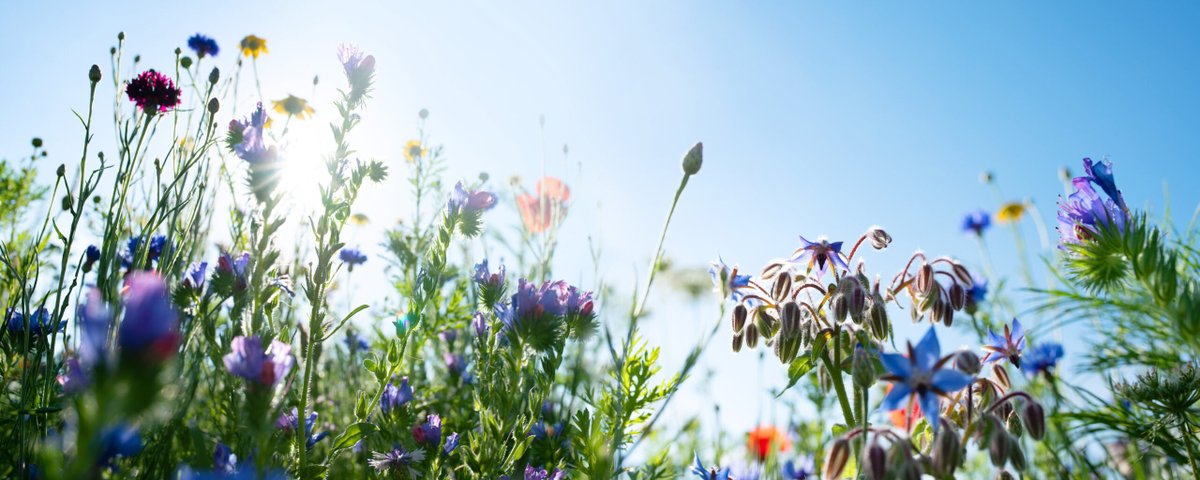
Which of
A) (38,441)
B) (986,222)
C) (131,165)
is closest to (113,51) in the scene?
(131,165)

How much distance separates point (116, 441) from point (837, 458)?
113 centimetres

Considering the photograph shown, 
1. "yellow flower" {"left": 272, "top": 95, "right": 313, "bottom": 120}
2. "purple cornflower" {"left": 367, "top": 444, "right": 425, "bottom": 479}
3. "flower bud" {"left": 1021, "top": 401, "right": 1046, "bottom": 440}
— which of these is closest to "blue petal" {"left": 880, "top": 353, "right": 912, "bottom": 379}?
"flower bud" {"left": 1021, "top": 401, "right": 1046, "bottom": 440}

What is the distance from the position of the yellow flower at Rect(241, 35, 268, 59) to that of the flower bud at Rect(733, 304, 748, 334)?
3.89m

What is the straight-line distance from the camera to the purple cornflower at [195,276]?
2.14m

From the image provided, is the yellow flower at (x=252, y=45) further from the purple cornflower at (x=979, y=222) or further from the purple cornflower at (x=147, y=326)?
the purple cornflower at (x=979, y=222)

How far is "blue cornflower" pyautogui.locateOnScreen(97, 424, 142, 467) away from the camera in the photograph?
0.82 m

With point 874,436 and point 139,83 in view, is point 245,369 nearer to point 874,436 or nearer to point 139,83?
point 874,436

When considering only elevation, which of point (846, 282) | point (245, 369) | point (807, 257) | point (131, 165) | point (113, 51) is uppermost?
point (113, 51)

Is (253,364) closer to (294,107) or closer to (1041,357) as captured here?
(1041,357)

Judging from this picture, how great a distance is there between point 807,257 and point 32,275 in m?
3.05

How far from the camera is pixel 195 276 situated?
7.12 feet

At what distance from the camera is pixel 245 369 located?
1.03 metres

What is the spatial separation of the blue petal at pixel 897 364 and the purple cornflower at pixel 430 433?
1265mm

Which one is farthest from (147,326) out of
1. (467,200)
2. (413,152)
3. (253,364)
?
(413,152)
